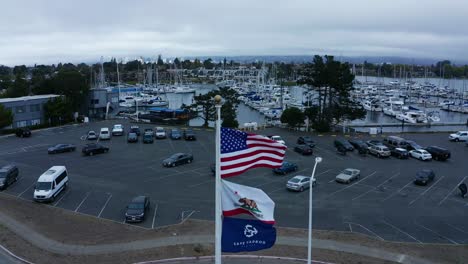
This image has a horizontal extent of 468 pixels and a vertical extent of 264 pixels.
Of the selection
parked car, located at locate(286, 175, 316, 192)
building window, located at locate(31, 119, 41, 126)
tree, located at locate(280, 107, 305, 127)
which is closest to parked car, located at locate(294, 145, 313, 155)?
parked car, located at locate(286, 175, 316, 192)

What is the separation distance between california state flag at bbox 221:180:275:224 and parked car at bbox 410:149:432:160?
121 feet

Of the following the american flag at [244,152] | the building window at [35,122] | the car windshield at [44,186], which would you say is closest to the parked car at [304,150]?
the car windshield at [44,186]

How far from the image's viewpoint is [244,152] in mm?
11242

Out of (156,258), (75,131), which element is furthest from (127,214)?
(75,131)

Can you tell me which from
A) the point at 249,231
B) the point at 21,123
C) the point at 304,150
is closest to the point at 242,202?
the point at 249,231

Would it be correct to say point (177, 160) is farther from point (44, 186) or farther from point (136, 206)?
point (136, 206)

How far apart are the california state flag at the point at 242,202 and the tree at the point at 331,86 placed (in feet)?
163

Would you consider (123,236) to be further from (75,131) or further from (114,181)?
(75,131)

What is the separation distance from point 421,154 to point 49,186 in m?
35.1

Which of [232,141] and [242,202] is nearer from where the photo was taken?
[242,202]

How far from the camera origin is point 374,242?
2234 centimetres

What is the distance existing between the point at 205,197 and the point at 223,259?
32.7 feet

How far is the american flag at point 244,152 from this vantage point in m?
10.9

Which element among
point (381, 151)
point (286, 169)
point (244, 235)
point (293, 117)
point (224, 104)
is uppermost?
point (224, 104)
